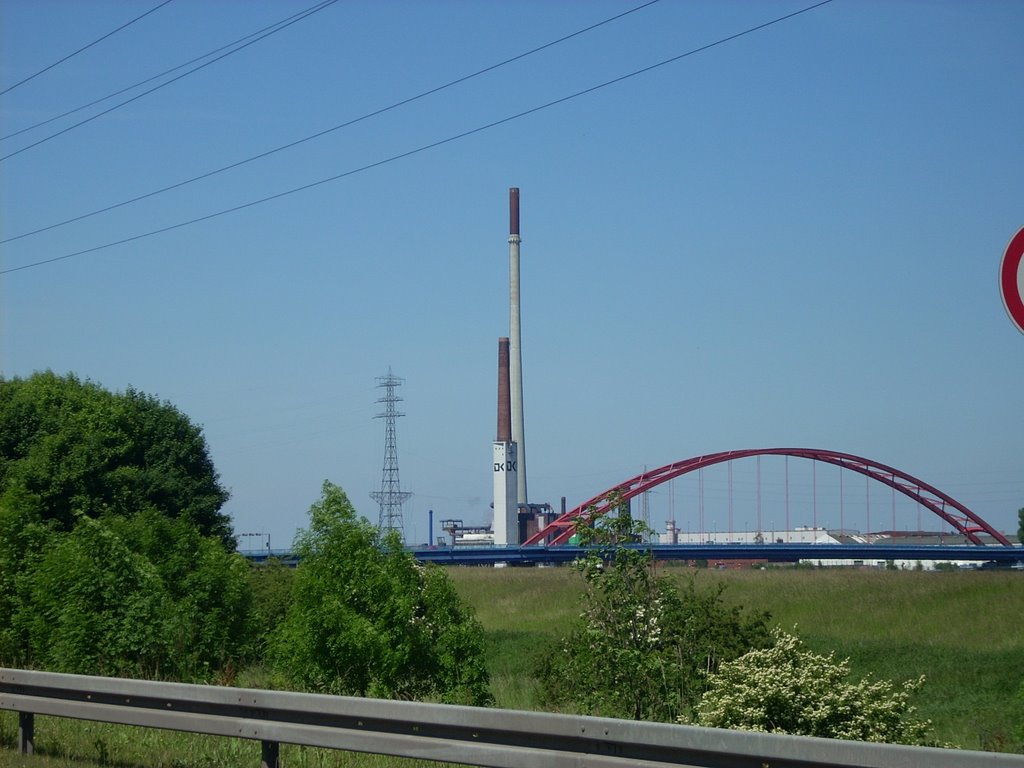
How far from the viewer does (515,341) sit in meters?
122

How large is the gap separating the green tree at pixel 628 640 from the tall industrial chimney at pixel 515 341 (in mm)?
105770

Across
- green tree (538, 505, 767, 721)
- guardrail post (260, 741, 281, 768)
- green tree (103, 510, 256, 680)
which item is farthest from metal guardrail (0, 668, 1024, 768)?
green tree (103, 510, 256, 680)

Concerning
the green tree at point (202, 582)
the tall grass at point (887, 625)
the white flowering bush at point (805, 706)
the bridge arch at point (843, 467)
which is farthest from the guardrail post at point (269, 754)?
the bridge arch at point (843, 467)

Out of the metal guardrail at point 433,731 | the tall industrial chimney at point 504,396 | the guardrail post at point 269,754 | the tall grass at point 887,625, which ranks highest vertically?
the tall industrial chimney at point 504,396

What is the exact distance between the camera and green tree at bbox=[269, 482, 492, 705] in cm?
1678

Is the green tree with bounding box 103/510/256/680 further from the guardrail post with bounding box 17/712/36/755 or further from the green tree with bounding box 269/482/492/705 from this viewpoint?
the guardrail post with bounding box 17/712/36/755

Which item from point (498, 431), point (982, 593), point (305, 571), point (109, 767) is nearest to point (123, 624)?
point (305, 571)

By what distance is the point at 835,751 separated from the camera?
5.80 m

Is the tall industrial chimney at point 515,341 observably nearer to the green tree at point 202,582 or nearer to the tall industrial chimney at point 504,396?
the tall industrial chimney at point 504,396

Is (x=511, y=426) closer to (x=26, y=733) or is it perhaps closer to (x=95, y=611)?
(x=95, y=611)

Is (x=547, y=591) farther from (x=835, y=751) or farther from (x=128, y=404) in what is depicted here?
(x=835, y=751)

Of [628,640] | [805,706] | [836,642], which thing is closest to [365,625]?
[628,640]

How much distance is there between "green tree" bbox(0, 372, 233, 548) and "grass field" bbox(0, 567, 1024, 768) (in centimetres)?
1465

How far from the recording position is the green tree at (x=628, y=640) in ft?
45.0
